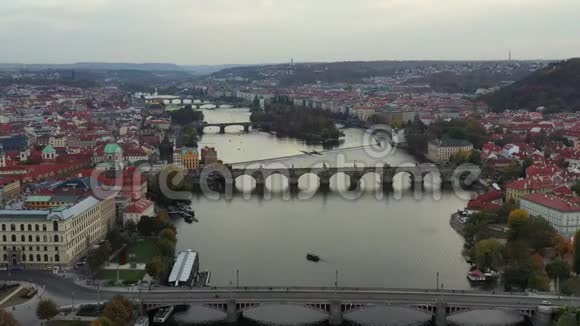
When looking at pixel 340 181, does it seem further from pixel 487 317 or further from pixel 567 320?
pixel 567 320

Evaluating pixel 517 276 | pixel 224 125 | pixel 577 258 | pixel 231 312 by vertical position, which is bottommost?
pixel 231 312

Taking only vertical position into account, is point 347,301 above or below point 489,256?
below

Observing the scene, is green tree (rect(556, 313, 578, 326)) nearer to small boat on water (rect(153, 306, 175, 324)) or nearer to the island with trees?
small boat on water (rect(153, 306, 175, 324))

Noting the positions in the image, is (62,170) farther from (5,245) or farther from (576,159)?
(576,159)

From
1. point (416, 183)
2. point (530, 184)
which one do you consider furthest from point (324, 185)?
point (530, 184)

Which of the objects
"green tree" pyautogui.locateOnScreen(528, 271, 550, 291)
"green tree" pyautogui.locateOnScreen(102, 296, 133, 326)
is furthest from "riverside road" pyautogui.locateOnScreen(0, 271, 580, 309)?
"green tree" pyautogui.locateOnScreen(102, 296, 133, 326)

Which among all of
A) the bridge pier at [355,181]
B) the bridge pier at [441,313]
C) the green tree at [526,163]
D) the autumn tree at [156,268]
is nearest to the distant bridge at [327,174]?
the bridge pier at [355,181]
